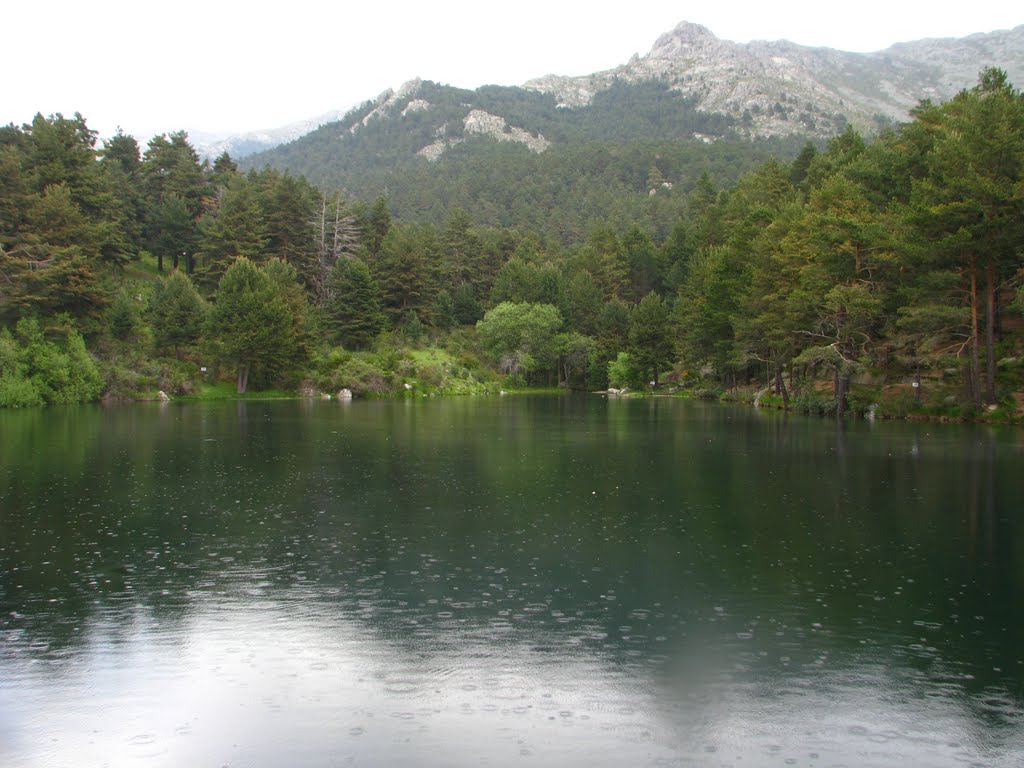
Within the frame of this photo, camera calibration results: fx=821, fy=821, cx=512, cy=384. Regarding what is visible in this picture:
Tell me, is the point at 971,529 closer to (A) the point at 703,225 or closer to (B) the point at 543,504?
(B) the point at 543,504

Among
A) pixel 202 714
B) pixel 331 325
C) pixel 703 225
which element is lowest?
pixel 202 714

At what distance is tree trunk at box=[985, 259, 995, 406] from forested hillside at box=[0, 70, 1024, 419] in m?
0.20

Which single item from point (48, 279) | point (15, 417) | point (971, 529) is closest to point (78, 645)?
point (971, 529)

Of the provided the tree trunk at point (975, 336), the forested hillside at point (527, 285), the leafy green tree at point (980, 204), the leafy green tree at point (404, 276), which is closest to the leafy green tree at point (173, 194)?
the forested hillside at point (527, 285)

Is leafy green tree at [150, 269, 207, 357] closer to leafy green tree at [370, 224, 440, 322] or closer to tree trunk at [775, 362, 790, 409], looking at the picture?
leafy green tree at [370, 224, 440, 322]

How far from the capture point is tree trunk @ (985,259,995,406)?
39.6 m

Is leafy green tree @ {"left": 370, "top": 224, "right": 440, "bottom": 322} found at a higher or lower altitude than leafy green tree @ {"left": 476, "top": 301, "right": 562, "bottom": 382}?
Result: higher

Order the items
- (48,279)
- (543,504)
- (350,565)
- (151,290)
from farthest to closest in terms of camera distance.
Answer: (151,290)
(48,279)
(543,504)
(350,565)

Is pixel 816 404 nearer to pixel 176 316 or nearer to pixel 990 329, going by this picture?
pixel 990 329

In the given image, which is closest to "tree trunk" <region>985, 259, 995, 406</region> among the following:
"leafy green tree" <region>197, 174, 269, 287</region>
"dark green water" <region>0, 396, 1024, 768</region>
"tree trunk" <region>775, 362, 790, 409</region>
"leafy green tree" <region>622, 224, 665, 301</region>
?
"tree trunk" <region>775, 362, 790, 409</region>

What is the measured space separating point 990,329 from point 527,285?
6811 centimetres

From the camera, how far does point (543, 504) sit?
788 inches

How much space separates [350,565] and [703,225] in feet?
298

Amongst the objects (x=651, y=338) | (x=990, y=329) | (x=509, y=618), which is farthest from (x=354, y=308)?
(x=509, y=618)
